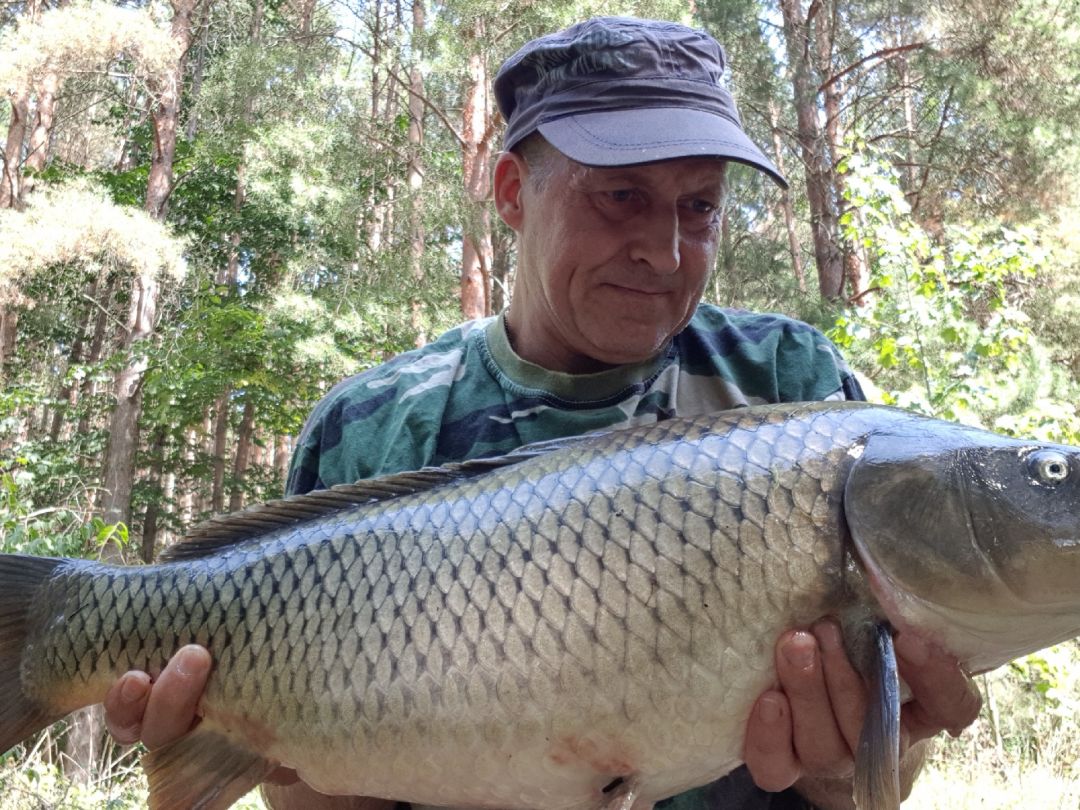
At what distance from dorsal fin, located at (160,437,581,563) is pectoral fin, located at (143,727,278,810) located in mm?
360

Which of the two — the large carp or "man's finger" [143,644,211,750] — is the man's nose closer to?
the large carp

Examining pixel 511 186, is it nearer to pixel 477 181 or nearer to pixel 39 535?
pixel 39 535

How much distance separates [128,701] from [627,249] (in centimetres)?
134

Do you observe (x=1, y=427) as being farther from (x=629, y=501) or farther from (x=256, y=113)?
(x=629, y=501)

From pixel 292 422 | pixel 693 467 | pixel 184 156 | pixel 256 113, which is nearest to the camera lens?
pixel 693 467

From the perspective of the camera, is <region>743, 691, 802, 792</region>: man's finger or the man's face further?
the man's face

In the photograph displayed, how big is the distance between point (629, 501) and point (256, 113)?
15.1 m

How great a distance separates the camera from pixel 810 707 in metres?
1.54

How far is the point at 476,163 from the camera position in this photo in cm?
1170

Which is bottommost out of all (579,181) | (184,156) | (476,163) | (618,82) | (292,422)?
(292,422)

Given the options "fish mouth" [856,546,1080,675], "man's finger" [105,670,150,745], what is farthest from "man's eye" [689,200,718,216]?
"man's finger" [105,670,150,745]

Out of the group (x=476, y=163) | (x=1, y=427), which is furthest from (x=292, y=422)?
(x=476, y=163)

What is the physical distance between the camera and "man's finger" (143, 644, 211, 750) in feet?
5.94

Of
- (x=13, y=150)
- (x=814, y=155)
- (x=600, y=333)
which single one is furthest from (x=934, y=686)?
(x=13, y=150)
